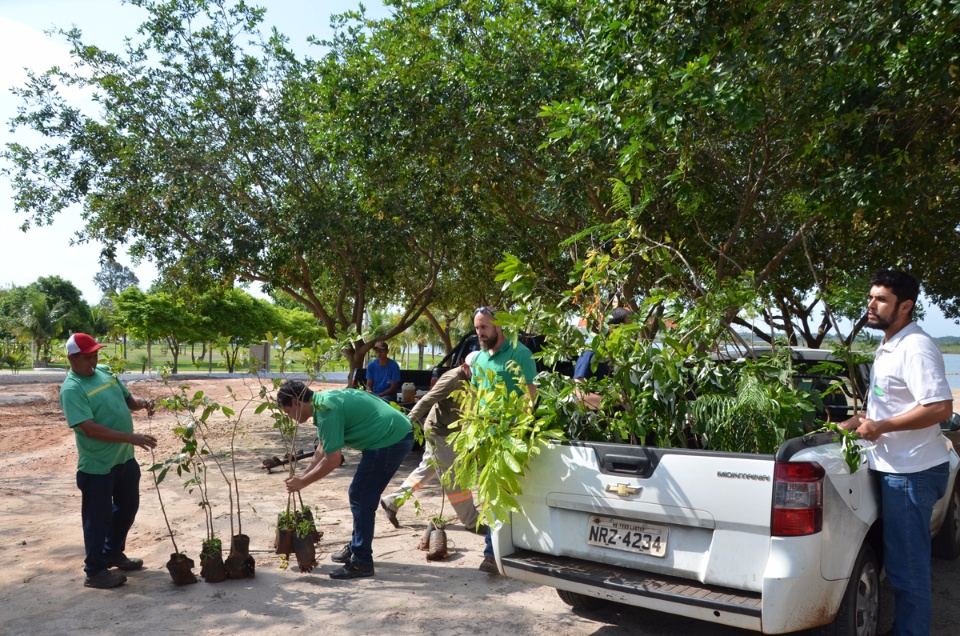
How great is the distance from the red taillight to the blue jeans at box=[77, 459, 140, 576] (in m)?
4.35

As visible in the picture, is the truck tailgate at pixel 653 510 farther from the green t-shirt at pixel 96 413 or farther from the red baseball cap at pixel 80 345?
the red baseball cap at pixel 80 345

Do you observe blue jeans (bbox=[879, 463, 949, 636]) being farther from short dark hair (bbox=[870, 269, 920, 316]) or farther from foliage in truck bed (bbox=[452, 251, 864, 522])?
short dark hair (bbox=[870, 269, 920, 316])

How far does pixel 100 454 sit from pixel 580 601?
132 inches

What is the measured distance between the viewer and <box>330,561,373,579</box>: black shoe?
5.59 m

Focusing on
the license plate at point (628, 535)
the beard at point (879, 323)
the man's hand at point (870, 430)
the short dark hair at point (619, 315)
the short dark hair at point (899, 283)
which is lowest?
the license plate at point (628, 535)

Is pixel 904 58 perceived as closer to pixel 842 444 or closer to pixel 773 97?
pixel 773 97

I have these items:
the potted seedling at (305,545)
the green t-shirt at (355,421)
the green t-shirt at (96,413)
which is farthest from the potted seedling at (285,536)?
the green t-shirt at (96,413)

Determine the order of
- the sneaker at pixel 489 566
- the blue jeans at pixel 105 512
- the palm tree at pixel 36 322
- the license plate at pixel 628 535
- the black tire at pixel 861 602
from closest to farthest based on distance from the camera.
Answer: the black tire at pixel 861 602 → the license plate at pixel 628 535 → the blue jeans at pixel 105 512 → the sneaker at pixel 489 566 → the palm tree at pixel 36 322

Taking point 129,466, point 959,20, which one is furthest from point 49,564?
point 959,20

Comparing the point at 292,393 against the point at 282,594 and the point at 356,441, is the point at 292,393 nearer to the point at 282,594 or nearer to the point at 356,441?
the point at 356,441

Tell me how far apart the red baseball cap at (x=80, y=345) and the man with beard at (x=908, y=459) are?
15.9 feet

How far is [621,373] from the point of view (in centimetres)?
438

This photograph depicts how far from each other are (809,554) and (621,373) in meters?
1.33

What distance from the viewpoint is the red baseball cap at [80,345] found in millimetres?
5473
